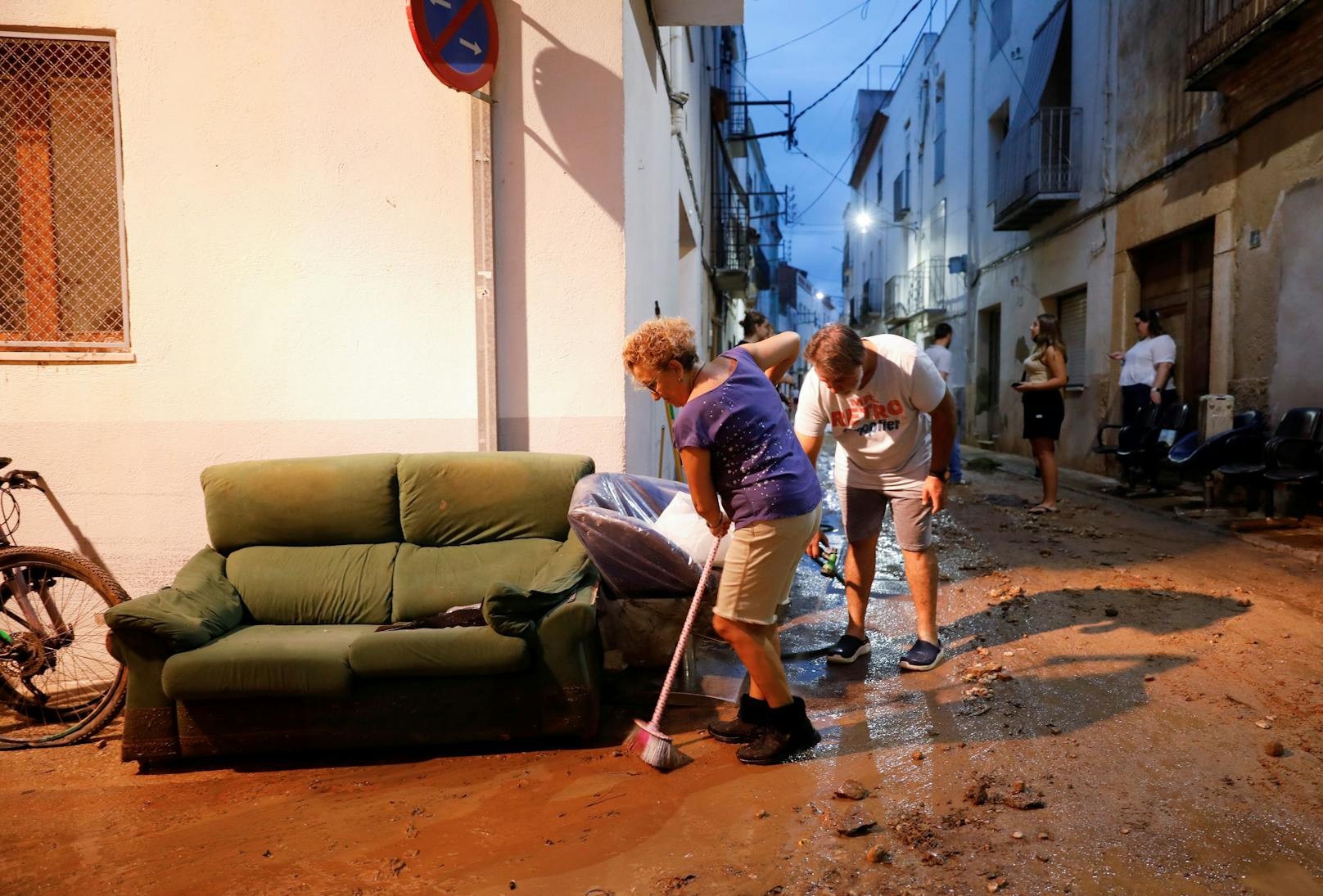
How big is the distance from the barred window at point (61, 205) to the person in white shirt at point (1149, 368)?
8.61 meters

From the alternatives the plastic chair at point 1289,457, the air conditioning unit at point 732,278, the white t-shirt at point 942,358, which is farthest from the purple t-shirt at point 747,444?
the air conditioning unit at point 732,278

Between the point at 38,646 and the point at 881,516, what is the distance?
3.92 metres

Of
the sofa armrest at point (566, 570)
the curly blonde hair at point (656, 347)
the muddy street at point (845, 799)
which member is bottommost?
the muddy street at point (845, 799)

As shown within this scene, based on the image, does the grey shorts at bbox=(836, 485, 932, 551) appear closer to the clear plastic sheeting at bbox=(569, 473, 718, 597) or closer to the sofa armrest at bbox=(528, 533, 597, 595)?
the clear plastic sheeting at bbox=(569, 473, 718, 597)

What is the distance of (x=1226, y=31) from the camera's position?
278 inches

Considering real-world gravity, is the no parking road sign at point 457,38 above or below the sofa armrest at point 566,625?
above

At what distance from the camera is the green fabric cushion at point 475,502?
3762 millimetres

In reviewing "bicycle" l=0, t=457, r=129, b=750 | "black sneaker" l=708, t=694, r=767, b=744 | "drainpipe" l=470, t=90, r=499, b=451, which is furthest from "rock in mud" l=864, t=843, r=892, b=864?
"bicycle" l=0, t=457, r=129, b=750

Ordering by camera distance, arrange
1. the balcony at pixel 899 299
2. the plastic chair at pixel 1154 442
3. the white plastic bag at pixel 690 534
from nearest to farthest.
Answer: the white plastic bag at pixel 690 534 < the plastic chair at pixel 1154 442 < the balcony at pixel 899 299

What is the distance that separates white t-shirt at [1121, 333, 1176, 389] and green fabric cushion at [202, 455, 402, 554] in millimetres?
7539

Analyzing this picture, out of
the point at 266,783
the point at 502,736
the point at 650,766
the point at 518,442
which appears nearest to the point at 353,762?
the point at 266,783

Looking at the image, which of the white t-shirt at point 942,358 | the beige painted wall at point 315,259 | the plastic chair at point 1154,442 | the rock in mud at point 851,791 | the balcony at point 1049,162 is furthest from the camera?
→ the balcony at point 1049,162

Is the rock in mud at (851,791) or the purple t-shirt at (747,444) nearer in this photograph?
the rock in mud at (851,791)

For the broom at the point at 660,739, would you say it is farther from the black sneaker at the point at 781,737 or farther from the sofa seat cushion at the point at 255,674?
the sofa seat cushion at the point at 255,674
